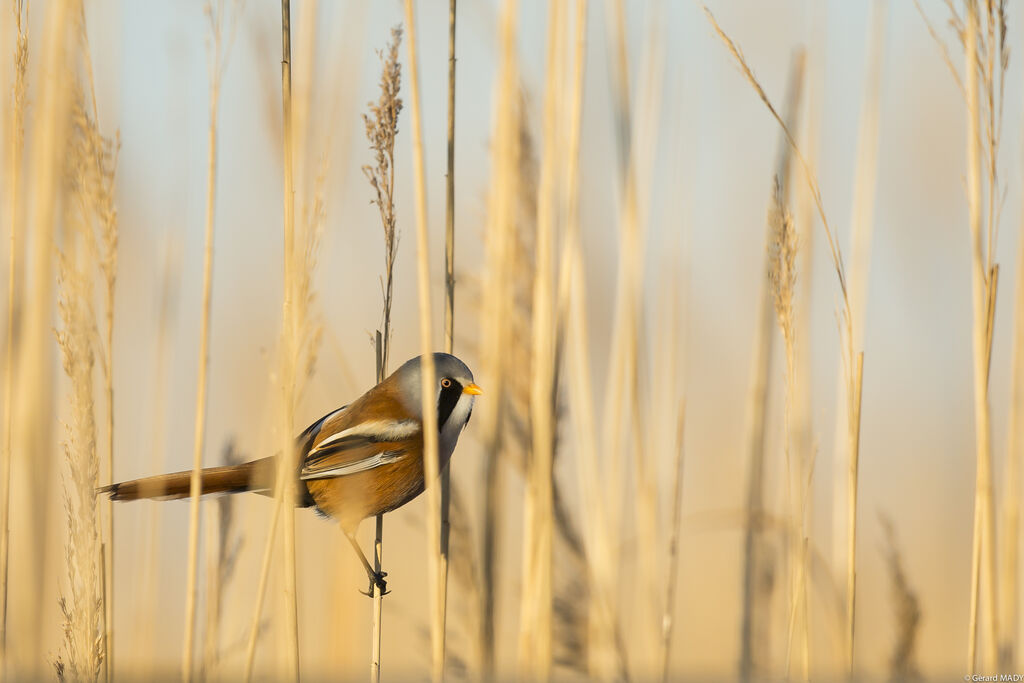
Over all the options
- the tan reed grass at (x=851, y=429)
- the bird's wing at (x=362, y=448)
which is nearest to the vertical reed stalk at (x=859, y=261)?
the tan reed grass at (x=851, y=429)

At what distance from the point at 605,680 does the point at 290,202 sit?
1.18 m

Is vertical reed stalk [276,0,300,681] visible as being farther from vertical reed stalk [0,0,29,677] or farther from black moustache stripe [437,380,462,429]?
black moustache stripe [437,380,462,429]

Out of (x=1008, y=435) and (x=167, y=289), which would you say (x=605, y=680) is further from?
(x=167, y=289)

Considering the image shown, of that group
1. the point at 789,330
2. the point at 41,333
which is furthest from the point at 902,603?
the point at 41,333

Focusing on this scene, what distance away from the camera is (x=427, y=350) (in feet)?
5.45

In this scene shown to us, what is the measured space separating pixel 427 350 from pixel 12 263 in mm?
814

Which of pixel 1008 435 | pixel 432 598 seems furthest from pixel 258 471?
pixel 1008 435

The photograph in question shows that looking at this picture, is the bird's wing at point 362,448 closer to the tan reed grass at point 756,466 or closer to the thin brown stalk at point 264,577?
the thin brown stalk at point 264,577

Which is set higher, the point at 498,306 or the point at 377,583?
the point at 498,306

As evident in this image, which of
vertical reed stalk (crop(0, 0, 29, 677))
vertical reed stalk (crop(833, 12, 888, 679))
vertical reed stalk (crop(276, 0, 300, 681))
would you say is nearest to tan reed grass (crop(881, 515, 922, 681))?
vertical reed stalk (crop(833, 12, 888, 679))

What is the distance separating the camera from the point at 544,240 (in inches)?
66.8

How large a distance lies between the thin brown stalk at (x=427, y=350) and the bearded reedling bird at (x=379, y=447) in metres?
0.63

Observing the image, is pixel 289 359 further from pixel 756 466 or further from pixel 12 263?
pixel 756 466

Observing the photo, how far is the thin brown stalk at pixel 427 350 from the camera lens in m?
Result: 1.62
